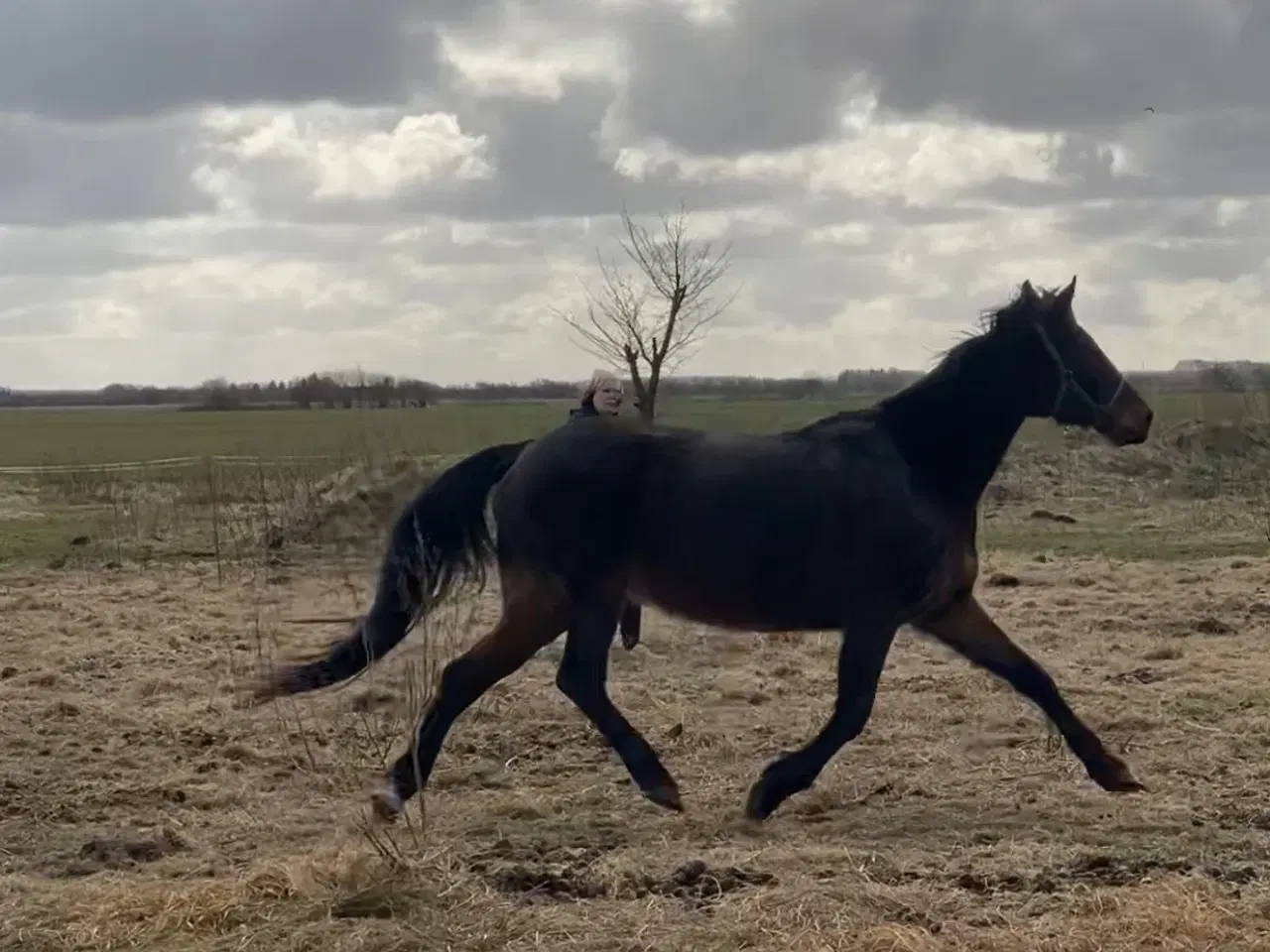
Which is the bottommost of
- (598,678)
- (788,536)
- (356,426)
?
(598,678)

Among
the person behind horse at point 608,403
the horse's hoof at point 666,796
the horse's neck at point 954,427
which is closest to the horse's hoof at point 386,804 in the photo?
the horse's hoof at point 666,796

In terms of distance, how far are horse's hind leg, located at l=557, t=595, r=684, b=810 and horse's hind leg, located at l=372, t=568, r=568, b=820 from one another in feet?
0.29

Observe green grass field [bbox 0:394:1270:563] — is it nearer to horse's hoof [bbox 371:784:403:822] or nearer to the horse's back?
the horse's back

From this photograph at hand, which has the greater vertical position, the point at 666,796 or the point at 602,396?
the point at 602,396

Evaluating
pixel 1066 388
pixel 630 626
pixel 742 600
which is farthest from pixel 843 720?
pixel 630 626

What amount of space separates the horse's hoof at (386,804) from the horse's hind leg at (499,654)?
17 centimetres

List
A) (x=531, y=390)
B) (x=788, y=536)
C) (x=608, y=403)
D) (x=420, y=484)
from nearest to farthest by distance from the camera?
(x=788, y=536) → (x=420, y=484) → (x=608, y=403) → (x=531, y=390)

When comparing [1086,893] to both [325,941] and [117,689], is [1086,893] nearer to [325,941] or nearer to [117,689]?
[325,941]

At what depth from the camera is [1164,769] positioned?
20.7 feet

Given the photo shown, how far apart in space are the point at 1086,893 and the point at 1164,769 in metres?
2.00

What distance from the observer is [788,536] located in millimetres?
5797

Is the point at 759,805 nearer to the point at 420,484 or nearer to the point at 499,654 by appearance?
the point at 499,654

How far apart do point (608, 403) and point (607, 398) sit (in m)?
0.03

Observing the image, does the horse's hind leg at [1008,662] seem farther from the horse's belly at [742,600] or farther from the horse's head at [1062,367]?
the horse's head at [1062,367]
